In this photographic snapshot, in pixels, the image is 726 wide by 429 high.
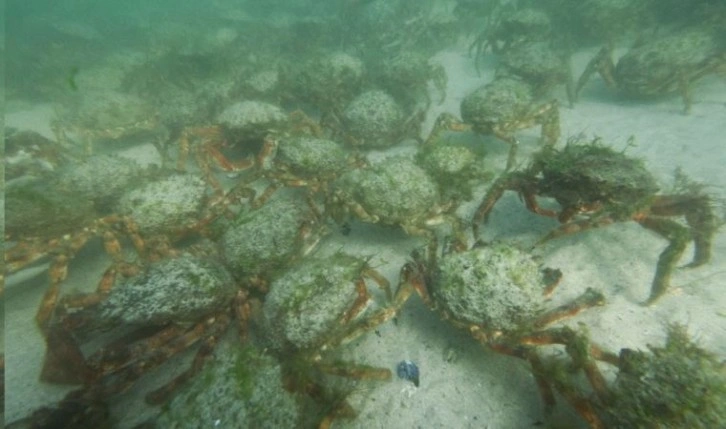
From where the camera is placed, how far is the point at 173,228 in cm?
535

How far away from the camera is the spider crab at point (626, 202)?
4.17 meters

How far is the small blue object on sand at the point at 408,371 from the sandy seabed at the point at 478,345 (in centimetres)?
7

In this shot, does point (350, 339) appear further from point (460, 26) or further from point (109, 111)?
point (460, 26)

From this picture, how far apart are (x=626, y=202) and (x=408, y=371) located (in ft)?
9.88

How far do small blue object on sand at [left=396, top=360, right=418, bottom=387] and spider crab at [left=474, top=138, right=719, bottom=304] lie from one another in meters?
2.16

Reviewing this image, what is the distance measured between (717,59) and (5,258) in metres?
12.5

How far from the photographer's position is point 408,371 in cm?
393

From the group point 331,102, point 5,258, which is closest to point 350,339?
point 5,258

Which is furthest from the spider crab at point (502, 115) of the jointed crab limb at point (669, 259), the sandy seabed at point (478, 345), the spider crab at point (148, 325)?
the spider crab at point (148, 325)

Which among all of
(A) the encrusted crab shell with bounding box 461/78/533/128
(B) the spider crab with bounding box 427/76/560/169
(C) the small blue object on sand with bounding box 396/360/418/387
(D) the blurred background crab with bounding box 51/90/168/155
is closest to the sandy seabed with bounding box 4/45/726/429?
(C) the small blue object on sand with bounding box 396/360/418/387

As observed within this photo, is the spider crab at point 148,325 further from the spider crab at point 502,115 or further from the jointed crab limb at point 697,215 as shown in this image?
the jointed crab limb at point 697,215

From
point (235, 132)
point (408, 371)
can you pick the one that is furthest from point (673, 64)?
point (235, 132)

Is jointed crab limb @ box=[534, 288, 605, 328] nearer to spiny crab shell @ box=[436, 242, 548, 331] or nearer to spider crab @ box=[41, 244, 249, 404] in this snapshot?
spiny crab shell @ box=[436, 242, 548, 331]

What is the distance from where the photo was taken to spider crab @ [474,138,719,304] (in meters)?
4.17
